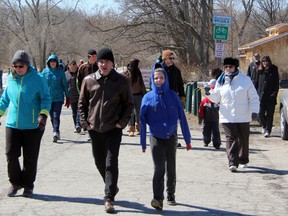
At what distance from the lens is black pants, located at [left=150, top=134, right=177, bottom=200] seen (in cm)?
655

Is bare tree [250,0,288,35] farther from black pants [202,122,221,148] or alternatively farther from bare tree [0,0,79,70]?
black pants [202,122,221,148]

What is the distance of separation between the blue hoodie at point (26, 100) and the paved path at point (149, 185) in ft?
3.23

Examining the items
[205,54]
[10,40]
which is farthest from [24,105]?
[10,40]

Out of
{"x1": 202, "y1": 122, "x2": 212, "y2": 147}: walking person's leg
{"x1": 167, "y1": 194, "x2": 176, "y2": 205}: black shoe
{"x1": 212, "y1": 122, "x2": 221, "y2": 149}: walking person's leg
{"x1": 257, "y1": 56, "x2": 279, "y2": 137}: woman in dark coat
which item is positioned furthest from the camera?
{"x1": 257, "y1": 56, "x2": 279, "y2": 137}: woman in dark coat

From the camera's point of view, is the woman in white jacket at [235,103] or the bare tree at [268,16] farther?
the bare tree at [268,16]

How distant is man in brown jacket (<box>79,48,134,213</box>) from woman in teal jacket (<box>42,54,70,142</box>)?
5885mm

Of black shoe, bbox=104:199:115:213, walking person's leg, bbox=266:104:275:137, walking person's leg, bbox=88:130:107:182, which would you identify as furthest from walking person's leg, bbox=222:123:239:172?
walking person's leg, bbox=266:104:275:137

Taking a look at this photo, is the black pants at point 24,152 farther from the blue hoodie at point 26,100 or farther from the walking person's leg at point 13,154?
the blue hoodie at point 26,100

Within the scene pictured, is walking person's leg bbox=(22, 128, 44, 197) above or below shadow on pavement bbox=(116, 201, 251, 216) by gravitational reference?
above

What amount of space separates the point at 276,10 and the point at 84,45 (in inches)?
1188

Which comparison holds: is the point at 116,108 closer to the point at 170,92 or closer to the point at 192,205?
the point at 170,92

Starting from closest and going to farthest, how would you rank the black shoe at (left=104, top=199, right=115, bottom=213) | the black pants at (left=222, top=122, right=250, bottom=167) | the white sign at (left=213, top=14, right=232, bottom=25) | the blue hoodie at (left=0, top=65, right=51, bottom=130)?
the black shoe at (left=104, top=199, right=115, bottom=213), the blue hoodie at (left=0, top=65, right=51, bottom=130), the black pants at (left=222, top=122, right=250, bottom=167), the white sign at (left=213, top=14, right=232, bottom=25)

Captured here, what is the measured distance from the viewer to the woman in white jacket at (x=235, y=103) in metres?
8.98

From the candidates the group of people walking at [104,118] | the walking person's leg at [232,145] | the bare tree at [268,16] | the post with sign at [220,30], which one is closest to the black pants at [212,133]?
the walking person's leg at [232,145]
